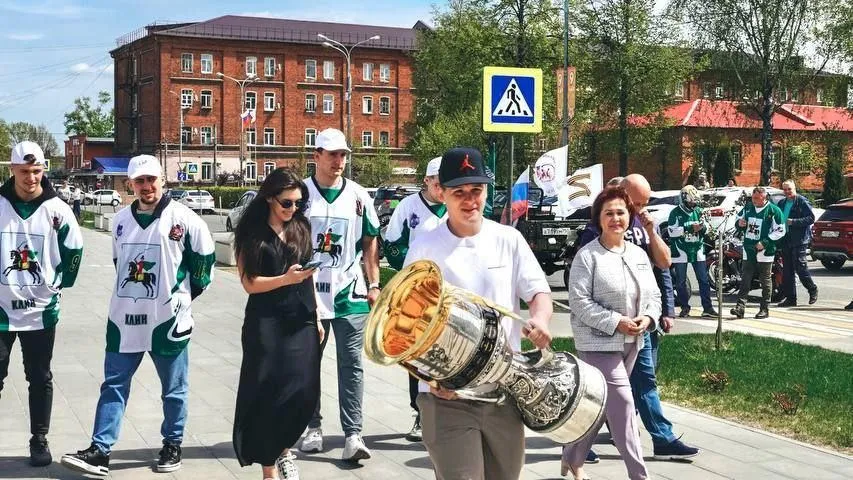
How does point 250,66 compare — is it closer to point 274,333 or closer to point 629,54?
point 629,54

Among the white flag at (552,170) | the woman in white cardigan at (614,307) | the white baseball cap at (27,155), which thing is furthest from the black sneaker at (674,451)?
the white flag at (552,170)

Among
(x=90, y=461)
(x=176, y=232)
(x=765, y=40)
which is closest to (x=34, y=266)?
(x=176, y=232)

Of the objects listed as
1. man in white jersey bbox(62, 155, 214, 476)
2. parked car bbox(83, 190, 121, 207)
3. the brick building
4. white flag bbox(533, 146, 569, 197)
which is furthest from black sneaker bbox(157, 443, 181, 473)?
the brick building

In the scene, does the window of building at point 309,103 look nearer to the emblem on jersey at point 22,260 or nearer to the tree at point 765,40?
the tree at point 765,40

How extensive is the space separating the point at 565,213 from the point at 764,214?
291 cm

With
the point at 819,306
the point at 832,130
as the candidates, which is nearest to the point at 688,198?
the point at 819,306

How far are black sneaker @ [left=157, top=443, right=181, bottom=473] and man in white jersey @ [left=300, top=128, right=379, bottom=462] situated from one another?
0.84 m

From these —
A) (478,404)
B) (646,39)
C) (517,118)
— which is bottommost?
(478,404)

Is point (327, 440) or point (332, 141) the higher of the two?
point (332, 141)

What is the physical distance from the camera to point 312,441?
22.1 feet

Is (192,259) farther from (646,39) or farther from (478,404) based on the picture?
(646,39)

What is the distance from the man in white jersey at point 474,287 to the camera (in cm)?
400

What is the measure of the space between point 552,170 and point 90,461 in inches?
418

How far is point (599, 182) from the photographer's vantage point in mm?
15289
